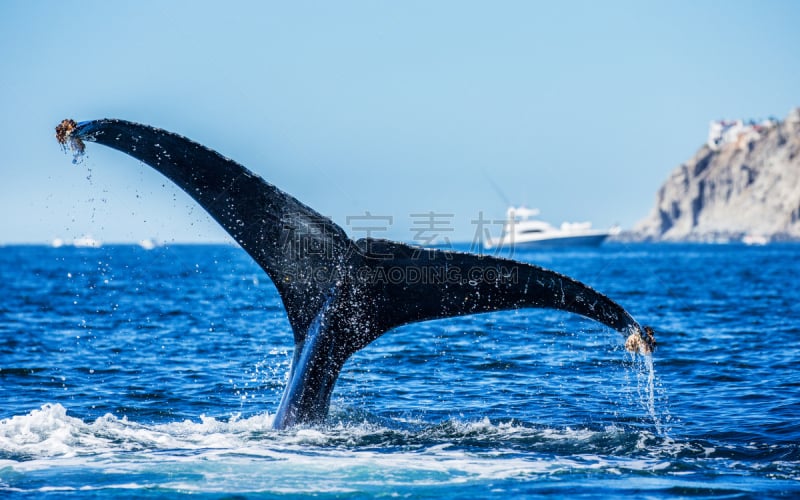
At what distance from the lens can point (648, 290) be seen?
104 feet

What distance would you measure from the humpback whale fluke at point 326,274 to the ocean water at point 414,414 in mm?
923

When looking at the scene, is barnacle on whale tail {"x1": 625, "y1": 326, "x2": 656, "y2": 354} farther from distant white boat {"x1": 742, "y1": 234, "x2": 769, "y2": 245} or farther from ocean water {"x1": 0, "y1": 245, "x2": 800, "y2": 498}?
distant white boat {"x1": 742, "y1": 234, "x2": 769, "y2": 245}

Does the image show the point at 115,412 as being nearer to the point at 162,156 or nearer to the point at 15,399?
the point at 15,399

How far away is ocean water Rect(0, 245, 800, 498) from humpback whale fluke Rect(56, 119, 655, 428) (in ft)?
3.03

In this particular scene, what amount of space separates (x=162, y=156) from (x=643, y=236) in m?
198

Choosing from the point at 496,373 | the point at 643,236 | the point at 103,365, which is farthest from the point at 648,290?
the point at 643,236

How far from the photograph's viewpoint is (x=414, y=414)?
9.38 metres

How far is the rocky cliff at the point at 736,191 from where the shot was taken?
481 ft

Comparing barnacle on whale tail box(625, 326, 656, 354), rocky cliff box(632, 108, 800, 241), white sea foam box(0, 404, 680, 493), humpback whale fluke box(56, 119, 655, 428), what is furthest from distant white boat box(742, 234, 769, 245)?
barnacle on whale tail box(625, 326, 656, 354)

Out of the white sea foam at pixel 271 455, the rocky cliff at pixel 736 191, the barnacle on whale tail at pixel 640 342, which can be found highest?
the rocky cliff at pixel 736 191

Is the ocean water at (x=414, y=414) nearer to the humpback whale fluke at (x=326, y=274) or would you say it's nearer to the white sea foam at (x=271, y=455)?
the white sea foam at (x=271, y=455)

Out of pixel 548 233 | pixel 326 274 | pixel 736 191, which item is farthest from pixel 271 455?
pixel 736 191

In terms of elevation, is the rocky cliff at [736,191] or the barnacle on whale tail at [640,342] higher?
the rocky cliff at [736,191]

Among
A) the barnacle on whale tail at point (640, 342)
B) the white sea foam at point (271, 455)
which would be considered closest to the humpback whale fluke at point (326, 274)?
the barnacle on whale tail at point (640, 342)
